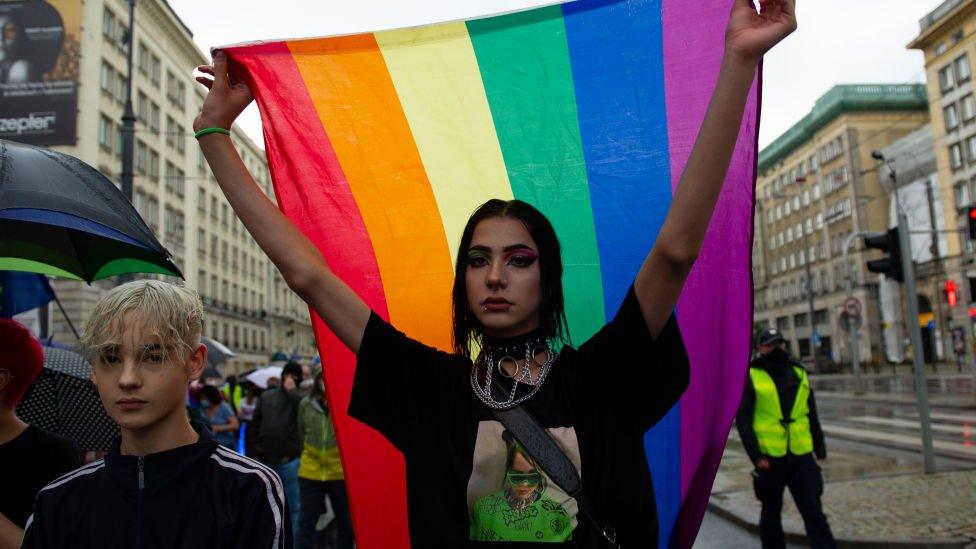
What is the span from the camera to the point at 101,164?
35.5 metres

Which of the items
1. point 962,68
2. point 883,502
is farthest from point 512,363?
point 962,68

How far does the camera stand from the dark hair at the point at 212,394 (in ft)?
32.6

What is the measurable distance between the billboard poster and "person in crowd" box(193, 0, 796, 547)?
673 inches

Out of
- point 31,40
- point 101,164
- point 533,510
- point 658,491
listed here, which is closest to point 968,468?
point 658,491

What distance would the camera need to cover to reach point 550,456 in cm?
166

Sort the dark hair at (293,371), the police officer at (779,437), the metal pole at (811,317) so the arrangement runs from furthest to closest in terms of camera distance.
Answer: the metal pole at (811,317) → the dark hair at (293,371) → the police officer at (779,437)

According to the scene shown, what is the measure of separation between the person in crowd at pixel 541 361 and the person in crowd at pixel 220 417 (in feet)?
28.3

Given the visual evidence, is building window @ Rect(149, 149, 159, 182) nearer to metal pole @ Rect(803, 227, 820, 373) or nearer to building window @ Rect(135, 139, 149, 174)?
building window @ Rect(135, 139, 149, 174)

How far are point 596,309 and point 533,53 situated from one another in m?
0.85

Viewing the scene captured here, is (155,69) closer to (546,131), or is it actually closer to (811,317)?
(811,317)

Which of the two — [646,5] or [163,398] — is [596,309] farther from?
[163,398]

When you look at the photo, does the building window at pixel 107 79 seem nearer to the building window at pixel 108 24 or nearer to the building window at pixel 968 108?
the building window at pixel 108 24

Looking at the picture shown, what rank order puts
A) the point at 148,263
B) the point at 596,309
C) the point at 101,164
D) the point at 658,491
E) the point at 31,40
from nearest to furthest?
the point at 658,491 → the point at 596,309 → the point at 148,263 → the point at 31,40 → the point at 101,164

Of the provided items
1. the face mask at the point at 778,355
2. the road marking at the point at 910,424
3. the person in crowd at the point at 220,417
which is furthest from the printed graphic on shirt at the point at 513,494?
the road marking at the point at 910,424
